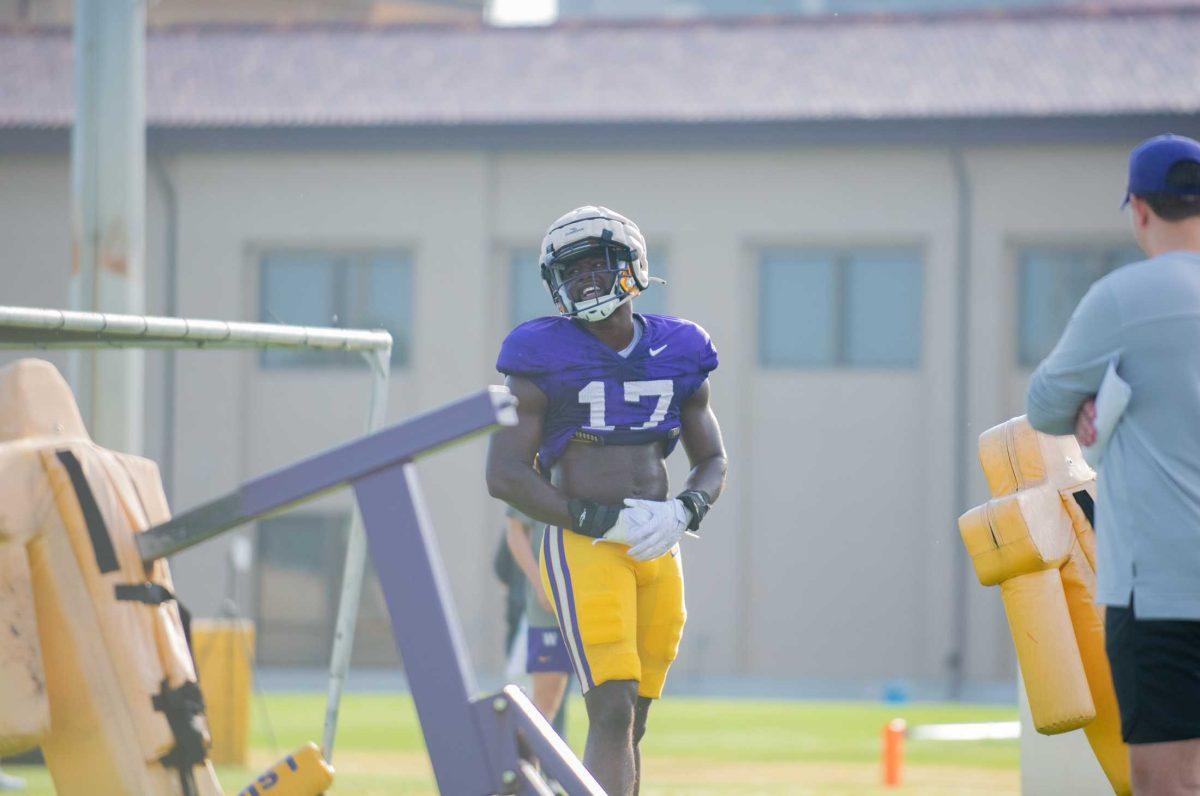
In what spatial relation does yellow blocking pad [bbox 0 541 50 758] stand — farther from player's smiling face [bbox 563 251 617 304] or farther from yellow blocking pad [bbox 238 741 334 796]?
player's smiling face [bbox 563 251 617 304]

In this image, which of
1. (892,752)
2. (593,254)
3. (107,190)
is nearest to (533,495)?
(593,254)

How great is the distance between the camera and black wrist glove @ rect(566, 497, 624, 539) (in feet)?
18.1

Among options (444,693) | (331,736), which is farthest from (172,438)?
(444,693)

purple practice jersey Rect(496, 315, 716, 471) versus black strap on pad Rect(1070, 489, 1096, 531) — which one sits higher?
purple practice jersey Rect(496, 315, 716, 471)

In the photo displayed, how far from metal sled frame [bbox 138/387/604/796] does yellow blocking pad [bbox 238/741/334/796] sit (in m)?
0.39

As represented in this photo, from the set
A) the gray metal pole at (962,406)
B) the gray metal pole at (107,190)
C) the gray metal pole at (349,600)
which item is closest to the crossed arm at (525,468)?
the gray metal pole at (349,600)

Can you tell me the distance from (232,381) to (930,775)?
60.5 ft

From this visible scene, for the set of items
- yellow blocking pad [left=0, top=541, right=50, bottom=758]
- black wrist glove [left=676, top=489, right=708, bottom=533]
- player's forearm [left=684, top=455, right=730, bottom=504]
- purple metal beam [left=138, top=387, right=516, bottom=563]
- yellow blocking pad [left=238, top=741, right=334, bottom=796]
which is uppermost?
purple metal beam [left=138, top=387, right=516, bottom=563]

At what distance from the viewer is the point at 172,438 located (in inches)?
1111

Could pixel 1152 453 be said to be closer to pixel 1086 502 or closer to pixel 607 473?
pixel 1086 502

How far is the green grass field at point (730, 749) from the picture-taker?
10.5 m

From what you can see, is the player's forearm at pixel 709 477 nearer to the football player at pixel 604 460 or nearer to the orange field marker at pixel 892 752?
the football player at pixel 604 460

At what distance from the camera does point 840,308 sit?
27.5m

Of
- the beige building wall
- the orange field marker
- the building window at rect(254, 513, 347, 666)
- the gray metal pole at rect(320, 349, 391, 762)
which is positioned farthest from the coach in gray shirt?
the building window at rect(254, 513, 347, 666)
